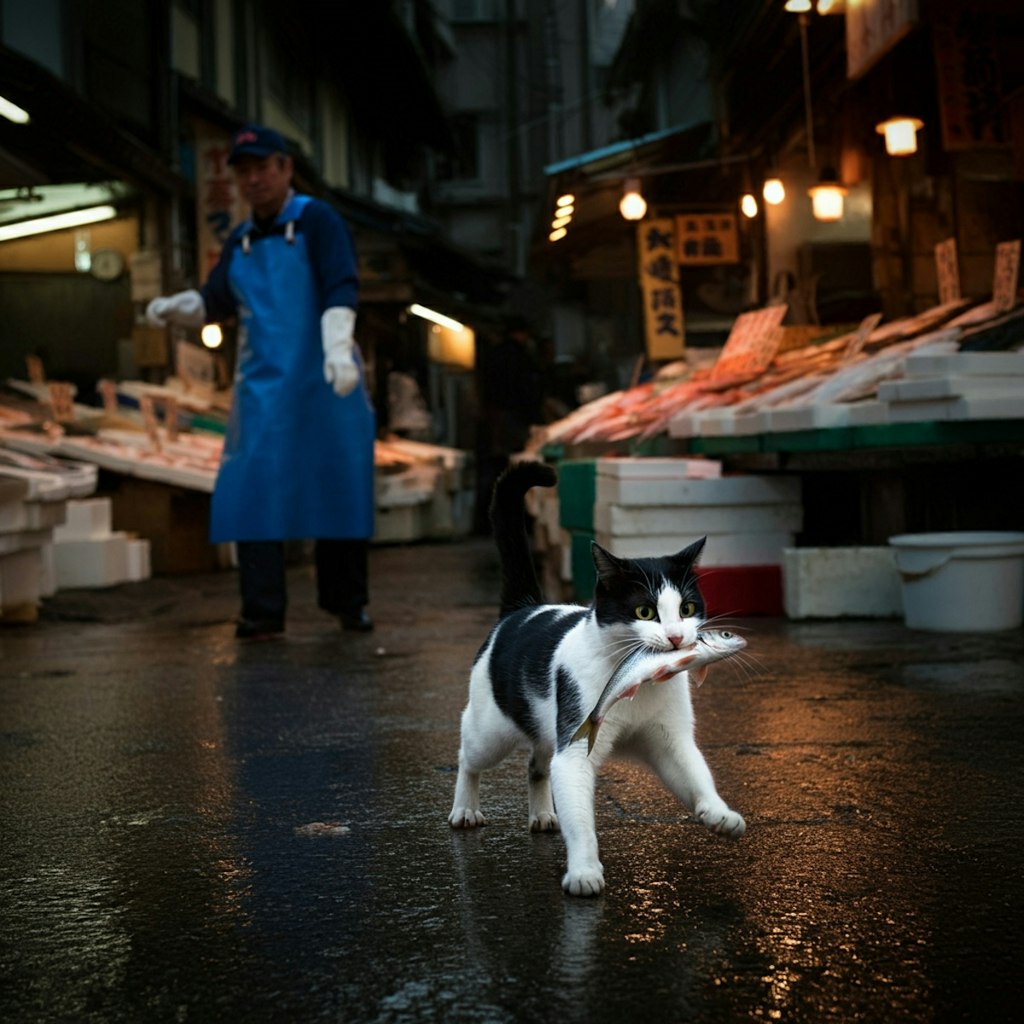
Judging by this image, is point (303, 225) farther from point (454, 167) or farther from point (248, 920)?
point (454, 167)

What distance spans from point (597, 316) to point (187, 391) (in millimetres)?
16956

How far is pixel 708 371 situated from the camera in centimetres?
1271

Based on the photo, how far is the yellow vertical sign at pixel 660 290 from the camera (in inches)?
655

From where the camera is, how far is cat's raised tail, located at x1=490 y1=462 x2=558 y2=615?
12.4ft

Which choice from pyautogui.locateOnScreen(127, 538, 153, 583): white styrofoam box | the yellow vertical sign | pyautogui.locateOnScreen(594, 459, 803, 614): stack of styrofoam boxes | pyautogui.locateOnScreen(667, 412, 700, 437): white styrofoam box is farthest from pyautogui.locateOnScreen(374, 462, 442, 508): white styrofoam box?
pyautogui.locateOnScreen(594, 459, 803, 614): stack of styrofoam boxes

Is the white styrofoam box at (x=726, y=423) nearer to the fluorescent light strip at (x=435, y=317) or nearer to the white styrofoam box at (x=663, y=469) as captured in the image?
the white styrofoam box at (x=663, y=469)

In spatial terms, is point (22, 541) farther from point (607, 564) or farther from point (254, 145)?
point (607, 564)

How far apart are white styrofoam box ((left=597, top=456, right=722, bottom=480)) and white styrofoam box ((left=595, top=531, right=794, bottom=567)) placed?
363 mm

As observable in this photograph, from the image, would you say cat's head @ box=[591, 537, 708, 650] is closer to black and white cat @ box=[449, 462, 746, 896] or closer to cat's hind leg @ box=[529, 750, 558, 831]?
black and white cat @ box=[449, 462, 746, 896]

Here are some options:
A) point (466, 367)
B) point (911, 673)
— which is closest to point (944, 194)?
point (911, 673)

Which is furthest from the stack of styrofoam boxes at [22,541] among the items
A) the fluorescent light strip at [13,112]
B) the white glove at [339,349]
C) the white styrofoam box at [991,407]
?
the white styrofoam box at [991,407]

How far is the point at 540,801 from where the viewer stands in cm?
357

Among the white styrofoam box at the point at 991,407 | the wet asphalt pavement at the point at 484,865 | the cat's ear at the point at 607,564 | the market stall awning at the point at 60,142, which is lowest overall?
the wet asphalt pavement at the point at 484,865

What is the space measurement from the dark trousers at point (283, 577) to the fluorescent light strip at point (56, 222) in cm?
937
